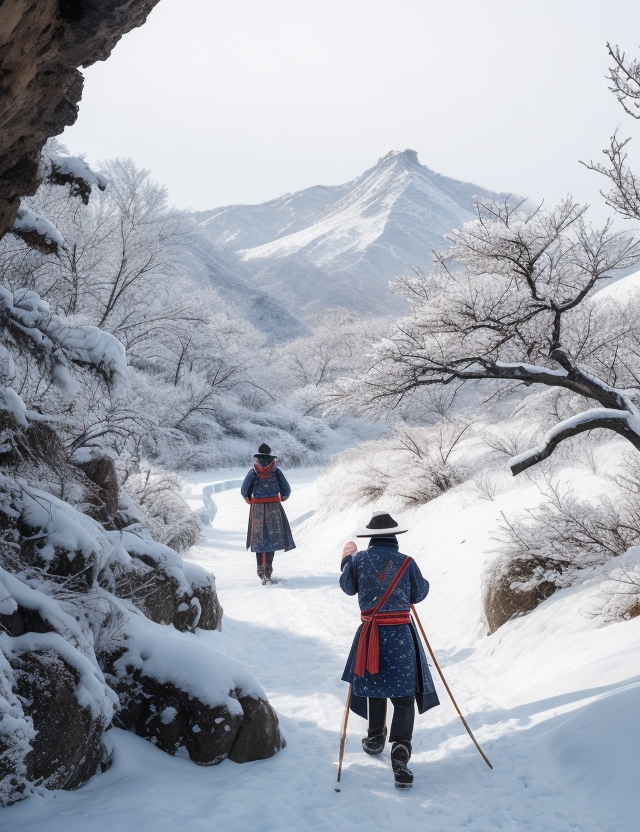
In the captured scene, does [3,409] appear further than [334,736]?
No

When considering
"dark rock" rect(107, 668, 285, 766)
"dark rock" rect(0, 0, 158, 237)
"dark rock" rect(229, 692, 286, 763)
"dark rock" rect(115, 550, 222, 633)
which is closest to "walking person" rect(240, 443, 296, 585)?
"dark rock" rect(115, 550, 222, 633)

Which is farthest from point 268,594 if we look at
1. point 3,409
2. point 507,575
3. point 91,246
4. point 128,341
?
point 128,341

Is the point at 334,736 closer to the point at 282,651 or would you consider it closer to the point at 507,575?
the point at 282,651

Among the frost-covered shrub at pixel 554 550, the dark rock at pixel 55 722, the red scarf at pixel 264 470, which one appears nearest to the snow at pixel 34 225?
the dark rock at pixel 55 722

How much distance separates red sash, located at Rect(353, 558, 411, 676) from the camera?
13.2 ft

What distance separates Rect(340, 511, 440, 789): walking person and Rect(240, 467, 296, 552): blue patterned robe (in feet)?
17.9

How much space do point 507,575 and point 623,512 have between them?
1.26 m

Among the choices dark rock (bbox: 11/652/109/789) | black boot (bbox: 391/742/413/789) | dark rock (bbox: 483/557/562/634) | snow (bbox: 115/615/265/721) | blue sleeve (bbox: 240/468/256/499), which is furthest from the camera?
blue sleeve (bbox: 240/468/256/499)

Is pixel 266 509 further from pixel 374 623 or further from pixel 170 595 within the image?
pixel 374 623

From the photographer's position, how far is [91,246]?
16.1 meters

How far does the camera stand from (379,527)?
4.21 metres

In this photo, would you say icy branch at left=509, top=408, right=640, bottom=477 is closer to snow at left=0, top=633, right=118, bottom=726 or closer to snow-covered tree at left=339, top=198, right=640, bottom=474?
snow-covered tree at left=339, top=198, right=640, bottom=474

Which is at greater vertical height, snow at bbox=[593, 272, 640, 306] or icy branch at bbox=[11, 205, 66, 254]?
snow at bbox=[593, 272, 640, 306]

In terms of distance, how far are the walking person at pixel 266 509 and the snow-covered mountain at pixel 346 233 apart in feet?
200
